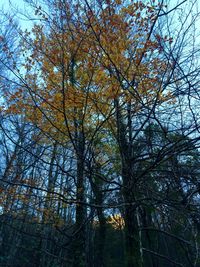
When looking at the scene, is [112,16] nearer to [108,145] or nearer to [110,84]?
[110,84]

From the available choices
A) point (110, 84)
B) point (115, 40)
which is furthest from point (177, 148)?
point (115, 40)

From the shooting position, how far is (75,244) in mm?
4172

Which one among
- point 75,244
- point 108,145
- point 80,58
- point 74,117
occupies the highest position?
point 80,58

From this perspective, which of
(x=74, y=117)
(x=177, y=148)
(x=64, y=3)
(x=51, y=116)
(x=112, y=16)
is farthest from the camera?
(x=51, y=116)

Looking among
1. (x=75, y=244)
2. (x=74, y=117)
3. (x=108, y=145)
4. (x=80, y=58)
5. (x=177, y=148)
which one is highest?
(x=80, y=58)

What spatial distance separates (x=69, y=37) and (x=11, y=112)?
2.05 m

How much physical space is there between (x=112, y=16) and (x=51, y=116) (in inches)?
76.9

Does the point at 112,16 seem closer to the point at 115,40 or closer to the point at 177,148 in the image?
the point at 115,40

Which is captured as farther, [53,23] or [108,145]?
[108,145]

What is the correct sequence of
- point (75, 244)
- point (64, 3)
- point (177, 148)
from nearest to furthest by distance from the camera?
point (177, 148) < point (64, 3) < point (75, 244)

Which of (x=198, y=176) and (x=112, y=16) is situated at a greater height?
(x=112, y=16)

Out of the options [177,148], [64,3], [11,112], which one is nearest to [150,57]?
[64,3]

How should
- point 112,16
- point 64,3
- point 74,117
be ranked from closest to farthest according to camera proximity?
1. point 64,3
2. point 112,16
3. point 74,117

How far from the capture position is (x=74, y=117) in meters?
3.21
